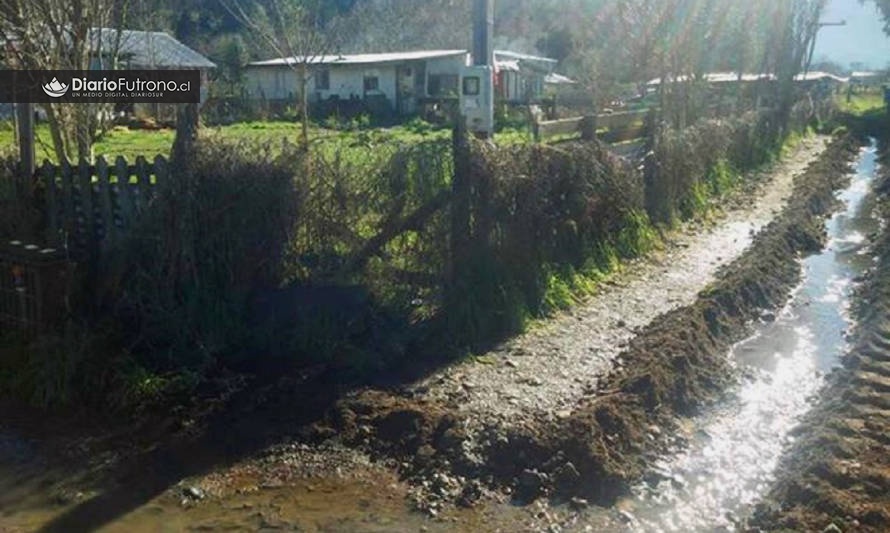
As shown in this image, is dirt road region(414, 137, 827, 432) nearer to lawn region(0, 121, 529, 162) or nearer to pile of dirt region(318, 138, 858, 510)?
pile of dirt region(318, 138, 858, 510)

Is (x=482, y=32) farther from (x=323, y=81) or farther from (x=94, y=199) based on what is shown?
(x=323, y=81)

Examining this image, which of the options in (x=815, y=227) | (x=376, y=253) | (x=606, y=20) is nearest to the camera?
(x=376, y=253)

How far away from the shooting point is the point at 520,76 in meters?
46.6

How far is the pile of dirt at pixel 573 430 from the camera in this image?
5.55 meters

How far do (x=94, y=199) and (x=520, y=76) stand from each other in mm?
40147

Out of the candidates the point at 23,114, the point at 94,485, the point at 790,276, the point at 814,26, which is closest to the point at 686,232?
the point at 790,276

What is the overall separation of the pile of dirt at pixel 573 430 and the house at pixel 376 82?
33690mm

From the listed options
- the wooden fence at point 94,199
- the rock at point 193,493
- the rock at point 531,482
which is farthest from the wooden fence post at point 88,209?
the rock at point 531,482

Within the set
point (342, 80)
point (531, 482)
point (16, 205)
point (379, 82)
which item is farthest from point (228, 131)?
point (342, 80)

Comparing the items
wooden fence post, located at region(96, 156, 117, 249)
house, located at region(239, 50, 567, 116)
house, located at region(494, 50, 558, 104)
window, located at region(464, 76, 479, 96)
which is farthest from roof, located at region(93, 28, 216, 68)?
house, located at region(494, 50, 558, 104)

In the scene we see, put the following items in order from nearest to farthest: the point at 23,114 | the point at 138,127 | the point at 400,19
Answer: the point at 23,114, the point at 138,127, the point at 400,19

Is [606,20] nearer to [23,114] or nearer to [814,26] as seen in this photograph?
[814,26]

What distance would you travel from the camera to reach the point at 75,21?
926 cm

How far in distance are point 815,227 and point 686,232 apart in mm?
3135
